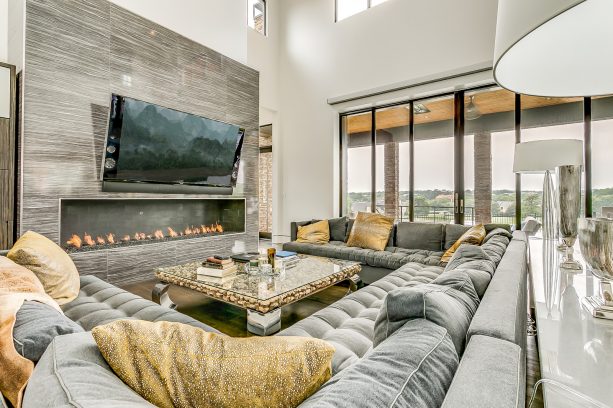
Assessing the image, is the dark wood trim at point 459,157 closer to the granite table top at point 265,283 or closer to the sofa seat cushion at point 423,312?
the granite table top at point 265,283

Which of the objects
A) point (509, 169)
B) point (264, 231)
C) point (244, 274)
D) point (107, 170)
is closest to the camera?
point (244, 274)

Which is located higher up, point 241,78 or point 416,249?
point 241,78

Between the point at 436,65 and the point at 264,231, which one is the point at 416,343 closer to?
the point at 436,65

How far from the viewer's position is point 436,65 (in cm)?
455

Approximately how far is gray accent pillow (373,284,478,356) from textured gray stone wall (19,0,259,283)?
3.28 meters

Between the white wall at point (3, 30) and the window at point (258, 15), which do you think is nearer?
the white wall at point (3, 30)

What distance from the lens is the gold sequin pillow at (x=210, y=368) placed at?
66cm

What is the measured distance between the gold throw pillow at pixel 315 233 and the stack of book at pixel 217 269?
1986 millimetres

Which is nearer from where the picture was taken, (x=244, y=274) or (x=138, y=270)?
(x=244, y=274)

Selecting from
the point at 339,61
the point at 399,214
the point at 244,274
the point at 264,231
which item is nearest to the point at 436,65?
the point at 339,61

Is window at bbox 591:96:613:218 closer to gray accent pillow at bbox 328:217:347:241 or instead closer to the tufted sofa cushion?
gray accent pillow at bbox 328:217:347:241

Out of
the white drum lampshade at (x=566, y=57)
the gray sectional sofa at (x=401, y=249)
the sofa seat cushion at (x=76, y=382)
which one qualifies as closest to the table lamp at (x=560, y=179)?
the white drum lampshade at (x=566, y=57)

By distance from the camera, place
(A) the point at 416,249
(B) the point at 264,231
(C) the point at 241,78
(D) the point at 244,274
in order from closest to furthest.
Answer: (D) the point at 244,274
(A) the point at 416,249
(C) the point at 241,78
(B) the point at 264,231

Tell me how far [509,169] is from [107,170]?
5039 millimetres
